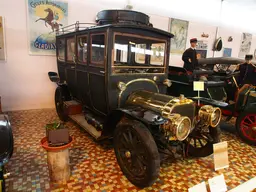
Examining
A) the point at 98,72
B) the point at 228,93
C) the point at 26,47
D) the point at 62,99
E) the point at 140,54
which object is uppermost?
the point at 26,47

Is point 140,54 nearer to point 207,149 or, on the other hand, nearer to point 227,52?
point 207,149

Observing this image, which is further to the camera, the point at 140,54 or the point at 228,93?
the point at 228,93

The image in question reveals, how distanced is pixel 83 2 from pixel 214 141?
4243mm

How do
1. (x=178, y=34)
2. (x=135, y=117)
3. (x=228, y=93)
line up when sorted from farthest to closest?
(x=178, y=34)
(x=228, y=93)
(x=135, y=117)

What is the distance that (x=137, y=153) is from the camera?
83.0 inches

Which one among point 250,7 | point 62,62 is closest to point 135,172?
point 62,62

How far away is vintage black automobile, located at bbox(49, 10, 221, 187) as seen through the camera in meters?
2.08

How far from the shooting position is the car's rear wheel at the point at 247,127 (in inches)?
133

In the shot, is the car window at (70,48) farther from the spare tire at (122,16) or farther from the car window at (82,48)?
the spare tire at (122,16)

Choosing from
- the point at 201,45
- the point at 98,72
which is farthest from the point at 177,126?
the point at 201,45

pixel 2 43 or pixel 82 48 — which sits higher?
pixel 2 43

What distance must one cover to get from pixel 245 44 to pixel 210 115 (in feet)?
27.2

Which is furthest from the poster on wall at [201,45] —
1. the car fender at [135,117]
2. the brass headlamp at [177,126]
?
the brass headlamp at [177,126]

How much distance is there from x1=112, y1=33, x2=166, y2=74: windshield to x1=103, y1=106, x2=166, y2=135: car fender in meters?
0.59
